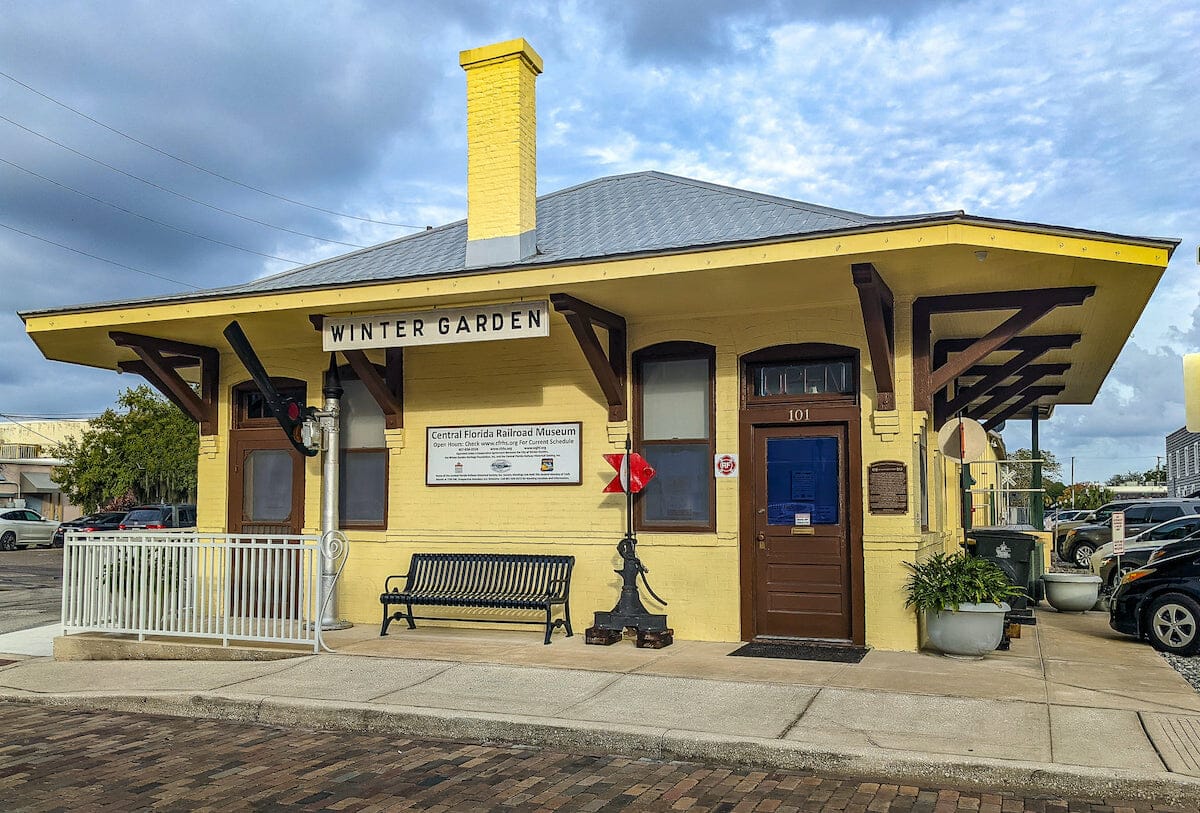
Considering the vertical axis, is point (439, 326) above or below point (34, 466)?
above

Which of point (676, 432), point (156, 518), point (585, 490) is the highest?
point (676, 432)

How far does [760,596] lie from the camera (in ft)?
34.7

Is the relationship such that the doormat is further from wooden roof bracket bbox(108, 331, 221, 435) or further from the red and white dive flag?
wooden roof bracket bbox(108, 331, 221, 435)

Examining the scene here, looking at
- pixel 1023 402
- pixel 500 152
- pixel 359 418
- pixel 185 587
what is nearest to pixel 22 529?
pixel 359 418

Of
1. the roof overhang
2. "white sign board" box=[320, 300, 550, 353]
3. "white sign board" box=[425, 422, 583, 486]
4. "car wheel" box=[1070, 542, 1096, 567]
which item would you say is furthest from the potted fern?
"car wheel" box=[1070, 542, 1096, 567]

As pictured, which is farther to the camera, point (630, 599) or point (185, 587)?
point (185, 587)

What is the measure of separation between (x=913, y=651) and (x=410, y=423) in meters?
6.24

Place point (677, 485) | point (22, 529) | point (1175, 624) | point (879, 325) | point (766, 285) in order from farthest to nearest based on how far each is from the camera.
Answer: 1. point (22, 529)
2. point (677, 485)
3. point (1175, 624)
4. point (766, 285)
5. point (879, 325)

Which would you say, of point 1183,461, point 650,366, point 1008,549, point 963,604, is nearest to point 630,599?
point 650,366

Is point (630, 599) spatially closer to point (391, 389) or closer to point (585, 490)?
point (585, 490)

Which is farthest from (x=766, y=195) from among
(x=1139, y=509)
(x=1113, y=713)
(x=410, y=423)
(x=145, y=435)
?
(x=145, y=435)

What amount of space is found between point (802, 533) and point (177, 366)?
8.84 metres

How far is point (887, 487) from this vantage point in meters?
10.0

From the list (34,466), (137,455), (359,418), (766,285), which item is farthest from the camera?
(34,466)
